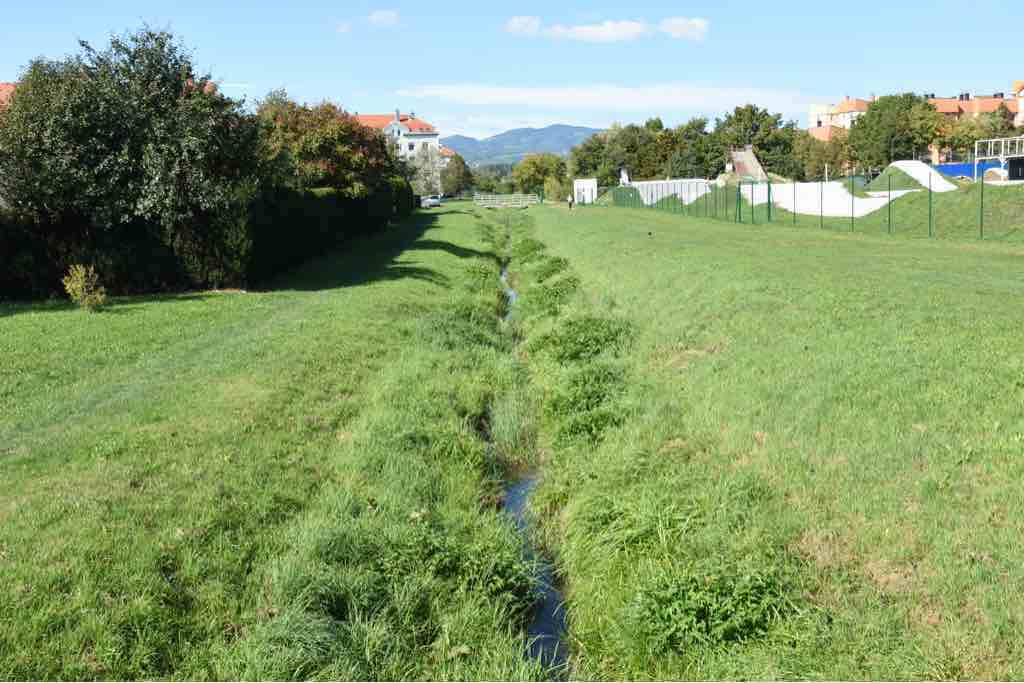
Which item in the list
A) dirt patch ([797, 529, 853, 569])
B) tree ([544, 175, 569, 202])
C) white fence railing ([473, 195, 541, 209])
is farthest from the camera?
tree ([544, 175, 569, 202])

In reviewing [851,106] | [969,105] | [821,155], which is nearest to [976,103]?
[969,105]

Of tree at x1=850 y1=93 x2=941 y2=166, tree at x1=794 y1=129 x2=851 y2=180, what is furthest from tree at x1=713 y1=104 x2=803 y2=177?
tree at x1=850 y1=93 x2=941 y2=166

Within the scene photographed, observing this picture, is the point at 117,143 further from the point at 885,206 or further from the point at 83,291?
the point at 885,206

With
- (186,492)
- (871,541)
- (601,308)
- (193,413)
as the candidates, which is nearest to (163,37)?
(601,308)

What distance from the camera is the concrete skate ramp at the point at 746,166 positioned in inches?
3325

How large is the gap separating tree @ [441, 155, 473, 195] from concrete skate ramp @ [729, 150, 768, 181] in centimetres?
4723

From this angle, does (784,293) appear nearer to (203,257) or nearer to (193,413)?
(193,413)

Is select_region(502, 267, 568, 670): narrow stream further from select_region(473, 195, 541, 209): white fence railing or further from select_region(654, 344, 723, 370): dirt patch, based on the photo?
select_region(473, 195, 541, 209): white fence railing

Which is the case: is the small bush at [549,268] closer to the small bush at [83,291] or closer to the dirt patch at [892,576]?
the small bush at [83,291]

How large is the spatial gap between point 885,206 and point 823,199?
15.2ft

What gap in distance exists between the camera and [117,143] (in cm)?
1795

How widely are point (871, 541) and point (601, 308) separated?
1124cm

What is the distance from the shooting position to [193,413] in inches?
344

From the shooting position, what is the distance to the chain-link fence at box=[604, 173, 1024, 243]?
29250 millimetres
